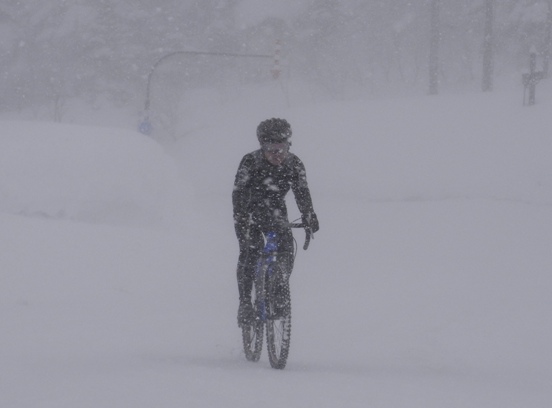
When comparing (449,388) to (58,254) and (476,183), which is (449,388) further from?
(476,183)

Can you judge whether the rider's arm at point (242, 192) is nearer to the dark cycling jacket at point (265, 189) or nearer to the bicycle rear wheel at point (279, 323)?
the dark cycling jacket at point (265, 189)

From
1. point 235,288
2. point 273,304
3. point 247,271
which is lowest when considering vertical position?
point 235,288

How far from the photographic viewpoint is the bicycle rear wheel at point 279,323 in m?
5.44

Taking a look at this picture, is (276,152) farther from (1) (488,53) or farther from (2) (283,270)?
(1) (488,53)

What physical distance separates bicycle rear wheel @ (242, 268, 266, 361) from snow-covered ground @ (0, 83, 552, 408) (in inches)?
5.3

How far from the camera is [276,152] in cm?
548

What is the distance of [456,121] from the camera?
29922mm

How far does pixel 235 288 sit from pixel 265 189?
20.5 feet

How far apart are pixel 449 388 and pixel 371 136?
27811mm

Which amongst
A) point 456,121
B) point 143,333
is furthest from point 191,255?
point 456,121

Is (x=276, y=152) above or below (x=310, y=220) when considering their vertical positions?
above

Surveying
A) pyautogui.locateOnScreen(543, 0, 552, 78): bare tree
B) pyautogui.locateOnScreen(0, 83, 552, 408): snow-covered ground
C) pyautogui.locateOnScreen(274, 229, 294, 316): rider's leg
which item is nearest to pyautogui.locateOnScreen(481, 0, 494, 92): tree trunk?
pyautogui.locateOnScreen(543, 0, 552, 78): bare tree

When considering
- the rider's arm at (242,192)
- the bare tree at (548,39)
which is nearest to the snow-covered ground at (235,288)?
the rider's arm at (242,192)

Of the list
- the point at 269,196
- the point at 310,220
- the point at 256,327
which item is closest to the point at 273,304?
the point at 256,327
